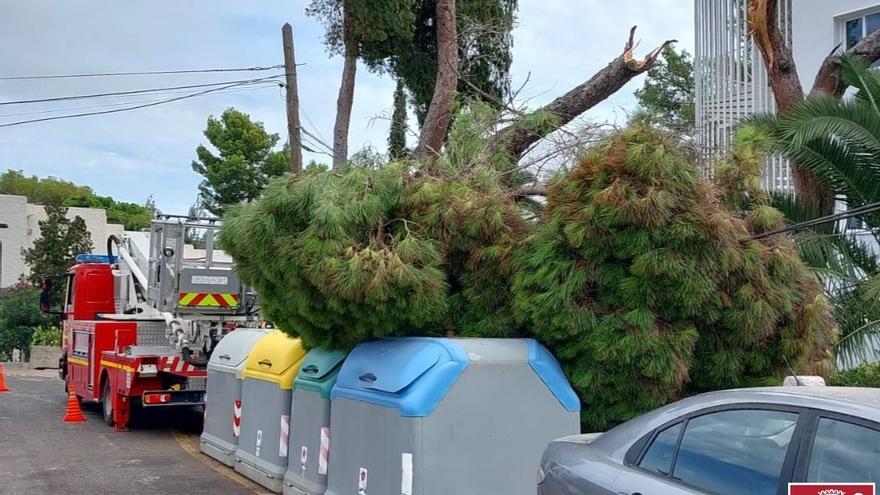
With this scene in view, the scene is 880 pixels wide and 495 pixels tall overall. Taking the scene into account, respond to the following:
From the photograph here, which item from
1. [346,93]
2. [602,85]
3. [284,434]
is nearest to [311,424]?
[284,434]

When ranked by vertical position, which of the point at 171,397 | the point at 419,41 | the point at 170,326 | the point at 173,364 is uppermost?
the point at 419,41

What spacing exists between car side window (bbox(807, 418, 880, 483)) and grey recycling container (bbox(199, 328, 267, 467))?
717 cm

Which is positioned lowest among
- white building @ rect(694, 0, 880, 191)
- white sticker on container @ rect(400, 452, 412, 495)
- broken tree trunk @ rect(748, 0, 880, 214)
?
white sticker on container @ rect(400, 452, 412, 495)

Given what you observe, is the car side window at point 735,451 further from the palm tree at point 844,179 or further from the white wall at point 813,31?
the white wall at point 813,31

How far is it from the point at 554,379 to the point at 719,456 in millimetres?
2608

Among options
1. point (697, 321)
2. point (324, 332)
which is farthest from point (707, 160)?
point (324, 332)

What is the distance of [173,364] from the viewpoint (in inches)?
507

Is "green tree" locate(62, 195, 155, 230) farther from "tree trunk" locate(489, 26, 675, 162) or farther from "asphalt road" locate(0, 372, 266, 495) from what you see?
"tree trunk" locate(489, 26, 675, 162)

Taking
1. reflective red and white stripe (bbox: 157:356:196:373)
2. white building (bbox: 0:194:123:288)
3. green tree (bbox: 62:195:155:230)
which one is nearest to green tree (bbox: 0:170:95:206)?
green tree (bbox: 62:195:155:230)

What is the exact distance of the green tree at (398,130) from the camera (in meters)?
8.51

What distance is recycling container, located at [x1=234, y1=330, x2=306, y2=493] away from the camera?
8312mm

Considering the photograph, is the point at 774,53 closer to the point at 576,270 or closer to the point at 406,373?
the point at 576,270

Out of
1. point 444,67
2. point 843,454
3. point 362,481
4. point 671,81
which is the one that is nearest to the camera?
point 843,454

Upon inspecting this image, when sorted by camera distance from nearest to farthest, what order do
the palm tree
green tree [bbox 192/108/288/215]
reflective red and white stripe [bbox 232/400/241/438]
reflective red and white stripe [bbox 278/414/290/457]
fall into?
reflective red and white stripe [bbox 278/414/290/457], the palm tree, reflective red and white stripe [bbox 232/400/241/438], green tree [bbox 192/108/288/215]
